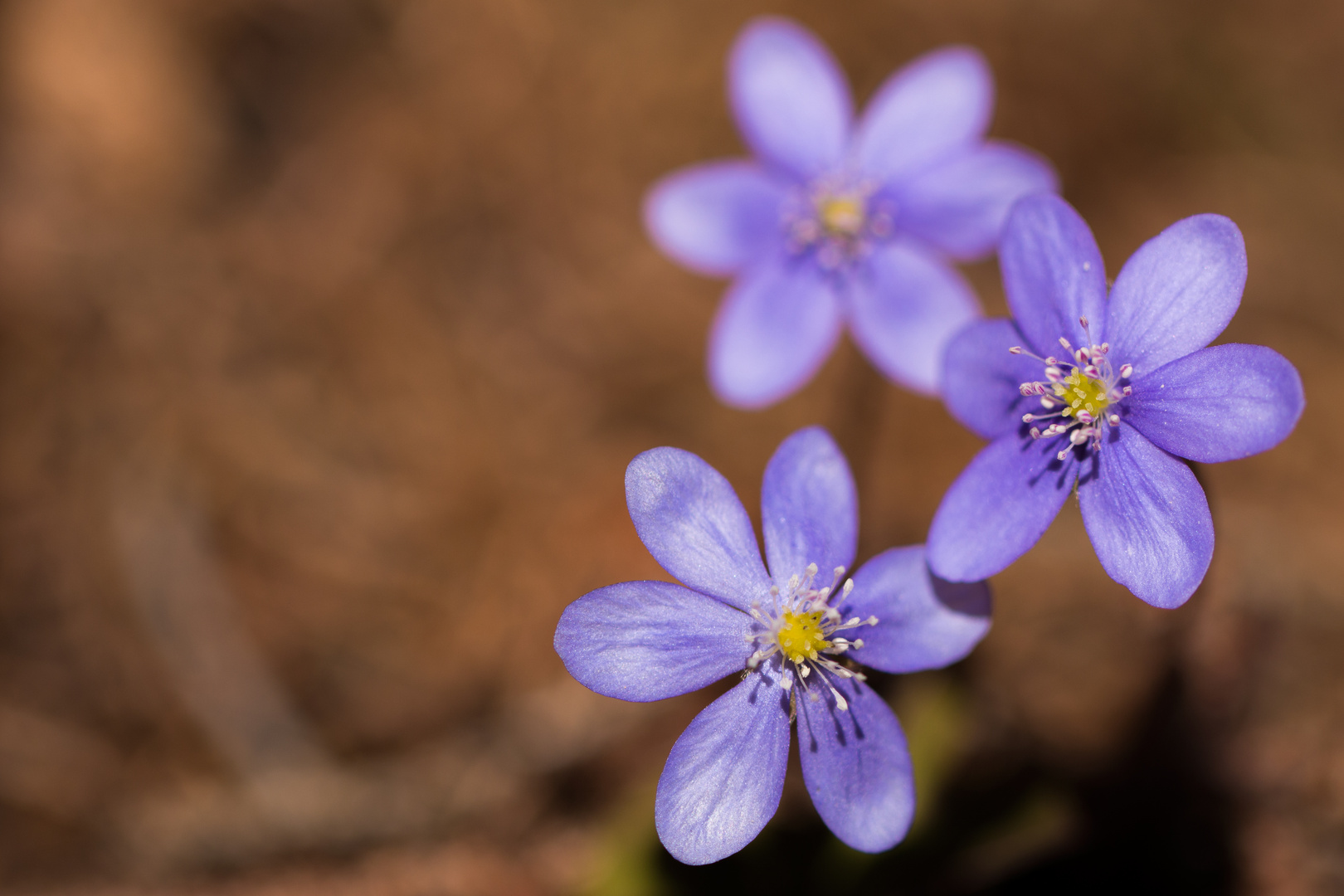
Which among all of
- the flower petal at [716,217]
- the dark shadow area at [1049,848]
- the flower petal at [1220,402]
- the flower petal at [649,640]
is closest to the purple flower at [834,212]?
the flower petal at [716,217]

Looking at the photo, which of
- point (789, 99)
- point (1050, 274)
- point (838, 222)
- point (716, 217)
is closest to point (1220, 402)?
point (1050, 274)

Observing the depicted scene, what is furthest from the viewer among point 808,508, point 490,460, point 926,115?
point 490,460

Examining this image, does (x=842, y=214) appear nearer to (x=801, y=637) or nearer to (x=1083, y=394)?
(x=1083, y=394)

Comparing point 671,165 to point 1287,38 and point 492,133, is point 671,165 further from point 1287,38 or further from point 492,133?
point 1287,38

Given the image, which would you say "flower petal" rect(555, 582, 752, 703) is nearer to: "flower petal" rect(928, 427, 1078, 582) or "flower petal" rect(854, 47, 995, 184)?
"flower petal" rect(928, 427, 1078, 582)

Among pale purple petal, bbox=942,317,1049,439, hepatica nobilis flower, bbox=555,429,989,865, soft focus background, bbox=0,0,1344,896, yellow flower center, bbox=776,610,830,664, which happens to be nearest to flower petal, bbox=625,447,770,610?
hepatica nobilis flower, bbox=555,429,989,865

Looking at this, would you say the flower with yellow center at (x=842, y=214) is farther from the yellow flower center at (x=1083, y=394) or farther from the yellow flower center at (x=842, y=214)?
the yellow flower center at (x=1083, y=394)
